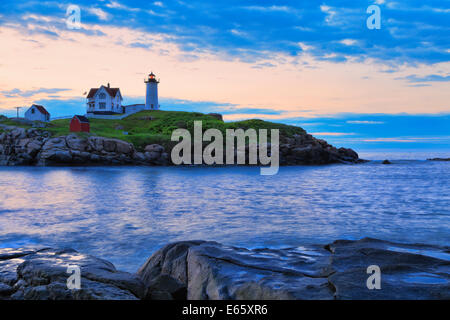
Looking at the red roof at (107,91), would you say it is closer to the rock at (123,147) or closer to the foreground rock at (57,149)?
the foreground rock at (57,149)

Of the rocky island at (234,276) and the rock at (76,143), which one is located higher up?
the rock at (76,143)

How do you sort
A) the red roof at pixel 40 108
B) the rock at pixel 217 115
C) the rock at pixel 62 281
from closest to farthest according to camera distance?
1. the rock at pixel 62 281
2. the red roof at pixel 40 108
3. the rock at pixel 217 115

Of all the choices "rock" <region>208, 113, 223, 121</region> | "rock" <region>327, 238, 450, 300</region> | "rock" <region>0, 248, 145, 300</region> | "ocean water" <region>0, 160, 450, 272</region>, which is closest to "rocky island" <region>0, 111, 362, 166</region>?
"rock" <region>208, 113, 223, 121</region>

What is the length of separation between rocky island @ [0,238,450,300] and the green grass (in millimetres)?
52817

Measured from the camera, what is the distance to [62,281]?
17.1ft

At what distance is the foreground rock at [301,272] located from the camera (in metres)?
4.41

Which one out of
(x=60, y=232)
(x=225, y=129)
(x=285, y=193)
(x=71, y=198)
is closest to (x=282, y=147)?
(x=225, y=129)

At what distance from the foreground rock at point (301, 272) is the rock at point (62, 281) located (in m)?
0.49

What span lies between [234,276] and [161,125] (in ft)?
228

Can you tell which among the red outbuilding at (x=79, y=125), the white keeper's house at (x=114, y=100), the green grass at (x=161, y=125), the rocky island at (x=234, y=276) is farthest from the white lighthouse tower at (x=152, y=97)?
the rocky island at (x=234, y=276)

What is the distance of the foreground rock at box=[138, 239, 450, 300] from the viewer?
14.5ft

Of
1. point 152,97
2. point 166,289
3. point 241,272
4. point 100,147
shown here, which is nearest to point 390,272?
point 241,272

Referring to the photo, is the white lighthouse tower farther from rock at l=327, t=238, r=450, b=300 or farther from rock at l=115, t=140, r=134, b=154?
rock at l=327, t=238, r=450, b=300

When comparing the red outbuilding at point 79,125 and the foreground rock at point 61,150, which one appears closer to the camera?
the foreground rock at point 61,150
